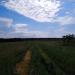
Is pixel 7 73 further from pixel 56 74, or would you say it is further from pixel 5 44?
pixel 5 44

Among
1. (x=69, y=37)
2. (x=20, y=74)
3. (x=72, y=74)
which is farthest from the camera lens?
(x=69, y=37)

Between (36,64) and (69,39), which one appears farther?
(69,39)

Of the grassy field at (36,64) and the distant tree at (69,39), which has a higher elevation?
the distant tree at (69,39)

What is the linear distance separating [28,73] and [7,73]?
3.00 ft

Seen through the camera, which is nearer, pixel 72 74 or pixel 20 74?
pixel 20 74

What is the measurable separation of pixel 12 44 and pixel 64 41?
13.5 meters

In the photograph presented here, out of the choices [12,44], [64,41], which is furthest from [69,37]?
[12,44]

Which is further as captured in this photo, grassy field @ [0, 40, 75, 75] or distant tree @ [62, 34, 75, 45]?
distant tree @ [62, 34, 75, 45]

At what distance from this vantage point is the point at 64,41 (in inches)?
2282

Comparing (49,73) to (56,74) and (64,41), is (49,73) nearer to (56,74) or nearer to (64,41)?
(56,74)

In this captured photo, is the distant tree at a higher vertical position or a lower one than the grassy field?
higher

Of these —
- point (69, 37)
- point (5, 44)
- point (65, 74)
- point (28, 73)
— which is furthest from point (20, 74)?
point (69, 37)

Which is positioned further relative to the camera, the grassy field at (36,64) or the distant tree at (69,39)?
the distant tree at (69,39)

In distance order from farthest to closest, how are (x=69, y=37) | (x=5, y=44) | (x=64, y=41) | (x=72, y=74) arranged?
(x=69, y=37) < (x=64, y=41) < (x=5, y=44) < (x=72, y=74)
